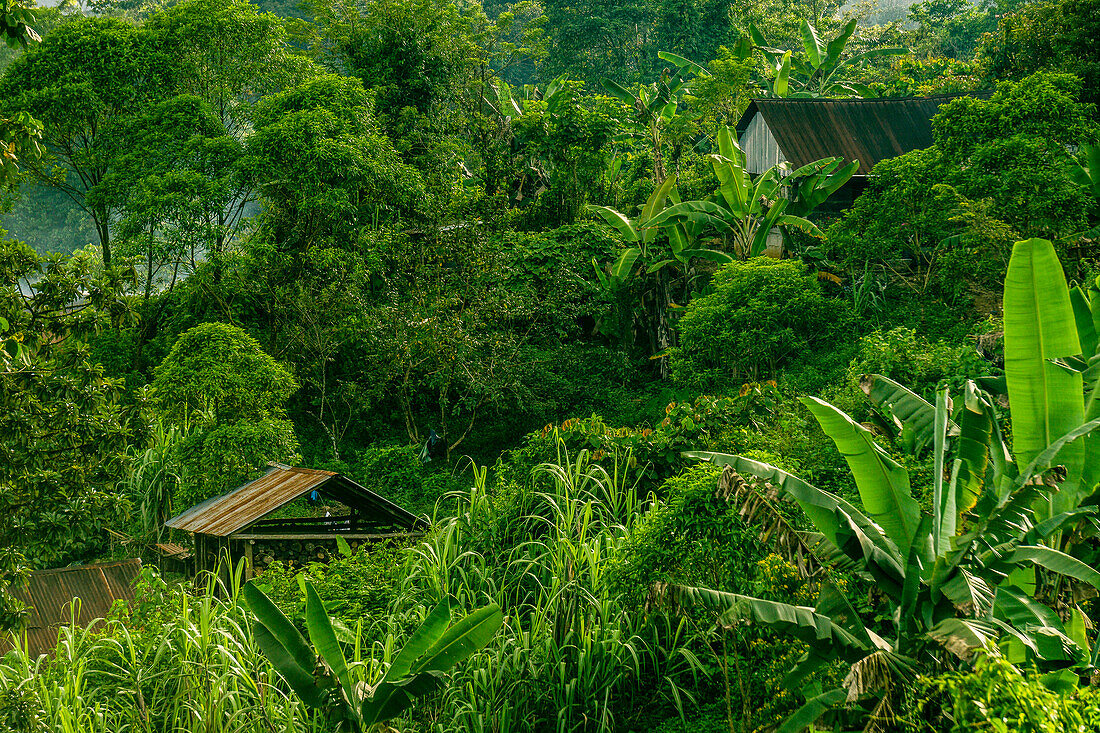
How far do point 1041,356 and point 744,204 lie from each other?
1085 centimetres

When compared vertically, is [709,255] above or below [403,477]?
above

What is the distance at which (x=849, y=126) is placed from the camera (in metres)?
19.3

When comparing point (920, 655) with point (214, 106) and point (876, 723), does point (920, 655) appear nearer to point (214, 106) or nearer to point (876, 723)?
point (876, 723)

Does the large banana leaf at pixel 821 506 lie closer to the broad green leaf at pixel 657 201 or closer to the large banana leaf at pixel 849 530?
the large banana leaf at pixel 849 530

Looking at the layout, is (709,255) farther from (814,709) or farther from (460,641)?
(814,709)

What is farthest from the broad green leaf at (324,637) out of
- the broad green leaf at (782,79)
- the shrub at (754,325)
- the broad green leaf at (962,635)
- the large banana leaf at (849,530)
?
the broad green leaf at (782,79)

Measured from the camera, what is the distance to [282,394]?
12484 millimetres

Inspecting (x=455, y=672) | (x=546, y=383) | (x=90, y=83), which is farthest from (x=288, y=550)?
(x=90, y=83)

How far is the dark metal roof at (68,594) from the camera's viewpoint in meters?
7.71

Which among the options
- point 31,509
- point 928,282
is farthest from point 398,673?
point 928,282

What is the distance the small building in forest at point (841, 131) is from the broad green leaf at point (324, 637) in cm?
1585

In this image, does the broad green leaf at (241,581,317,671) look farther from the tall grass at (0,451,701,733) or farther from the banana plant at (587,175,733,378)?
the banana plant at (587,175,733,378)

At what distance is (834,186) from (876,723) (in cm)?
1349

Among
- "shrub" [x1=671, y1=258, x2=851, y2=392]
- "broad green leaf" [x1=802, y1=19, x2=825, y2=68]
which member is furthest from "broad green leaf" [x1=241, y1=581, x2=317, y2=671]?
"broad green leaf" [x1=802, y1=19, x2=825, y2=68]
